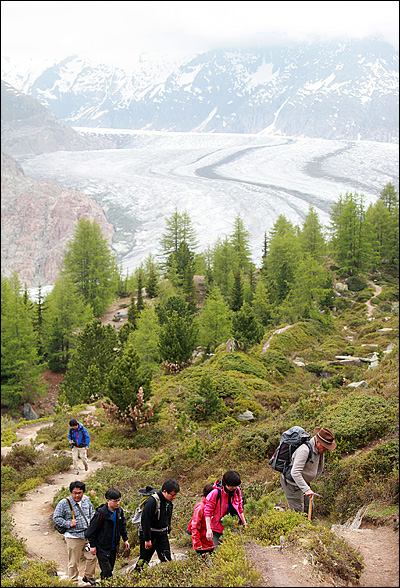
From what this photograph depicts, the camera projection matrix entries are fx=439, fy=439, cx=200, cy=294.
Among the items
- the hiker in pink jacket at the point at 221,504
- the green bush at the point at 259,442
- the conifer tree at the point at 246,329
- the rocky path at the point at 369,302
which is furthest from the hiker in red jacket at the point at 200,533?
the rocky path at the point at 369,302

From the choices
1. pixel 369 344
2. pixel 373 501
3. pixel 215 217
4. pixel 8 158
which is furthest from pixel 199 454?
pixel 8 158

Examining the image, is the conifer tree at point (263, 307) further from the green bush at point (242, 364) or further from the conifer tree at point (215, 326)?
the green bush at point (242, 364)

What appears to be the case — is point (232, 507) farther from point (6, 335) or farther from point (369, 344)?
point (6, 335)

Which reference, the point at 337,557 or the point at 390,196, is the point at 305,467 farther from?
the point at 390,196

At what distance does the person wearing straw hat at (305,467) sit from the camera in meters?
5.51

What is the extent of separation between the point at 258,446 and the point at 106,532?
5.46m

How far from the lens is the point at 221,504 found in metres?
5.52

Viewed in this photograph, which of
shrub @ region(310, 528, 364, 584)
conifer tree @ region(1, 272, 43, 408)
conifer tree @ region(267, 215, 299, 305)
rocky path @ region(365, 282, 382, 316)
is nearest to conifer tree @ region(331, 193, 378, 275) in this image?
rocky path @ region(365, 282, 382, 316)

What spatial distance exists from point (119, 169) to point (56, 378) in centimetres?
7800

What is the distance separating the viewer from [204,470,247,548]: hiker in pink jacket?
5434mm

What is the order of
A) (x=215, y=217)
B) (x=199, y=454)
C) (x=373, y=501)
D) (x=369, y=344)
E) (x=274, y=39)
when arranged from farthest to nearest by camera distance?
(x=274, y=39)
(x=215, y=217)
(x=369, y=344)
(x=199, y=454)
(x=373, y=501)

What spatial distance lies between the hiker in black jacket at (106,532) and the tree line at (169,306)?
1029cm

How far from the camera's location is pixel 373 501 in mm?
6500

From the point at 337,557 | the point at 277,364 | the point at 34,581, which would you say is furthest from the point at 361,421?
the point at 277,364
